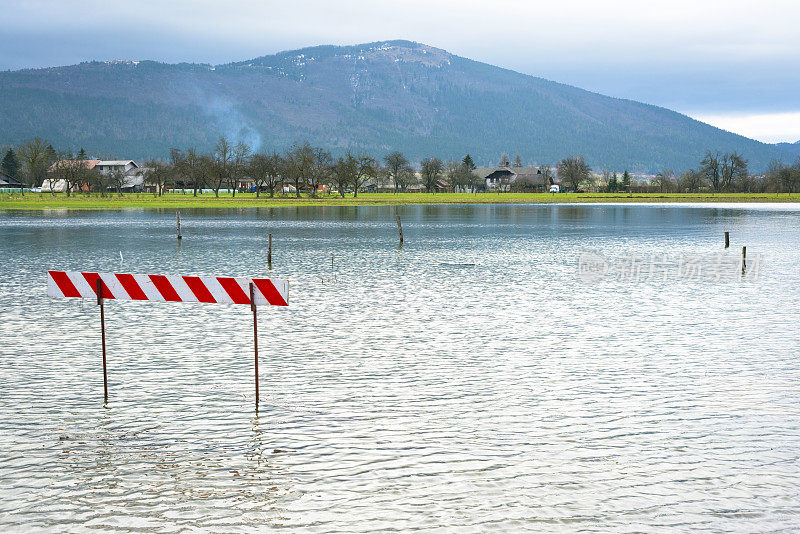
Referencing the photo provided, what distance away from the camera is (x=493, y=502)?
29.5 ft

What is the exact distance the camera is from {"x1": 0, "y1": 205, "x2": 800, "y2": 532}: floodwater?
8.82 meters

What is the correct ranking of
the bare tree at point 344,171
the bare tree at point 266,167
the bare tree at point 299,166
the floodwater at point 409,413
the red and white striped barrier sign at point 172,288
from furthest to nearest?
the bare tree at point 344,171 < the bare tree at point 266,167 < the bare tree at point 299,166 < the red and white striped barrier sign at point 172,288 < the floodwater at point 409,413

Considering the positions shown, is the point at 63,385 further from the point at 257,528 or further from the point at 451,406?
the point at 257,528

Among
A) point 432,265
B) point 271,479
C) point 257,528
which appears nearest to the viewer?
point 257,528

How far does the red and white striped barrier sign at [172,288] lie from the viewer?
1283cm

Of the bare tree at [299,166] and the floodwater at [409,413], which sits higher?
the bare tree at [299,166]

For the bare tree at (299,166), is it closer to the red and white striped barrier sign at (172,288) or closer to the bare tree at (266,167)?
the bare tree at (266,167)

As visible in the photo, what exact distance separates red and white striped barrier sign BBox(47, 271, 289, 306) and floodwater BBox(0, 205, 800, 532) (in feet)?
5.47

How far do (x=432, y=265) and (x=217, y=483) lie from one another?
109 feet

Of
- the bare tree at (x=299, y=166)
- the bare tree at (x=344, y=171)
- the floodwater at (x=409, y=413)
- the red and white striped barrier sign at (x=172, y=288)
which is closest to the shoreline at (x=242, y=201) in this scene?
the bare tree at (x=344, y=171)

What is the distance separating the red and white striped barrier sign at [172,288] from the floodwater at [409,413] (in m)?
1.67

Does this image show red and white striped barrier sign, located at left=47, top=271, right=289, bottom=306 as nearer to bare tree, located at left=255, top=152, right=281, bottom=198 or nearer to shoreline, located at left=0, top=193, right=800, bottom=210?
shoreline, located at left=0, top=193, right=800, bottom=210

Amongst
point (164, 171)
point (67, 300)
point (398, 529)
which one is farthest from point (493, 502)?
point (164, 171)

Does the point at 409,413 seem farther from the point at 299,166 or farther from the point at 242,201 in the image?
the point at 299,166
